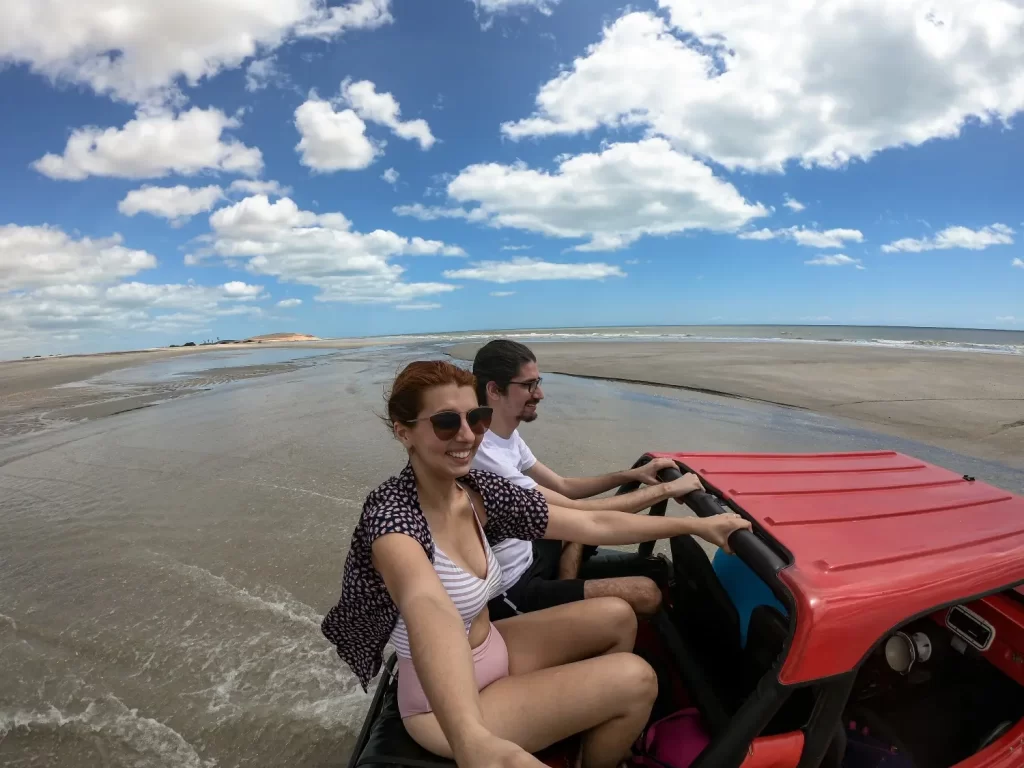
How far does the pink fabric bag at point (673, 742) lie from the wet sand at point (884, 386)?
666 centimetres

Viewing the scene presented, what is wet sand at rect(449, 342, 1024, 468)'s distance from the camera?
8008 mm

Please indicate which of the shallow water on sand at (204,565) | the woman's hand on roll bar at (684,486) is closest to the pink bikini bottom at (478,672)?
the woman's hand on roll bar at (684,486)

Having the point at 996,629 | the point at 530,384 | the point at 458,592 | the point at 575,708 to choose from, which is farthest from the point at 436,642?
the point at 996,629

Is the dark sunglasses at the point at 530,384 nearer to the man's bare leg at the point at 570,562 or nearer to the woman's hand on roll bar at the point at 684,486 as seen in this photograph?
the man's bare leg at the point at 570,562

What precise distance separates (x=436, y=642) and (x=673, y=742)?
0.95m

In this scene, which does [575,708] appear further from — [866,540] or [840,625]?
[866,540]

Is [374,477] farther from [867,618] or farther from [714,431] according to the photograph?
[867,618]

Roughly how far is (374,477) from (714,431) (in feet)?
15.2

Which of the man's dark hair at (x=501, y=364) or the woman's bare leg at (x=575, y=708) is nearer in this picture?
the woman's bare leg at (x=575, y=708)

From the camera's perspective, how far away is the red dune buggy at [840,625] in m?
1.35

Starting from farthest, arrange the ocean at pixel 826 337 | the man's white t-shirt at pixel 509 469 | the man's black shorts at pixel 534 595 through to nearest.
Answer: the ocean at pixel 826 337 < the man's white t-shirt at pixel 509 469 < the man's black shorts at pixel 534 595

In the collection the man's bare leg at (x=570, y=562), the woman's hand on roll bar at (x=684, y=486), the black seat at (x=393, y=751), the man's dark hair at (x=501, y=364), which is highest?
the man's dark hair at (x=501, y=364)

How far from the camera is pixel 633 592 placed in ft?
7.84

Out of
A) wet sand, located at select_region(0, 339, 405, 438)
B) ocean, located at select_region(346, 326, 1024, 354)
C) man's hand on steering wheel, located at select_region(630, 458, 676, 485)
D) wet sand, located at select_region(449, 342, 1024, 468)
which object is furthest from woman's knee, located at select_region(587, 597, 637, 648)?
ocean, located at select_region(346, 326, 1024, 354)
